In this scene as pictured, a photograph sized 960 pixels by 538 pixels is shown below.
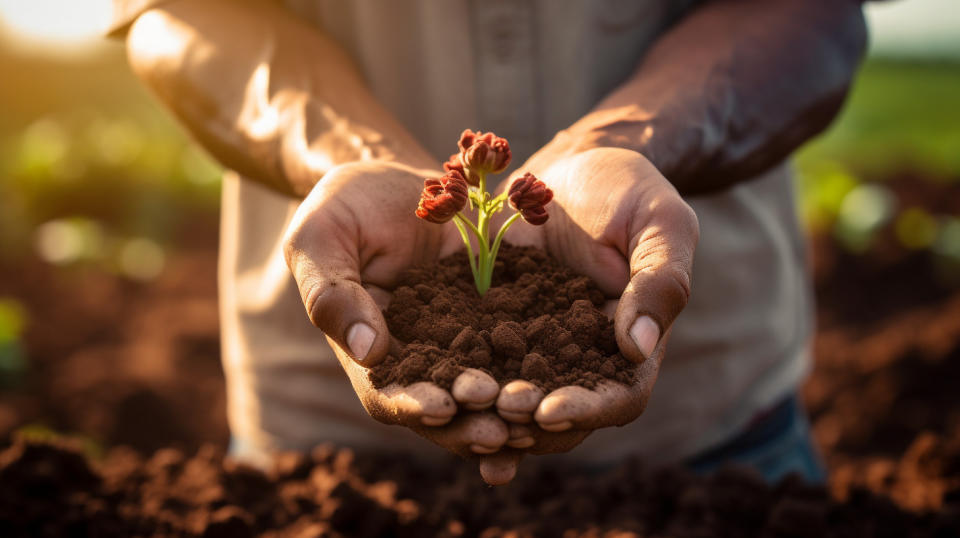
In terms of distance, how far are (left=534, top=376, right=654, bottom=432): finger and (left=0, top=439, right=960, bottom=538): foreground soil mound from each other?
1.81 ft

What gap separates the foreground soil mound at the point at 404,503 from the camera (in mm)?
1806

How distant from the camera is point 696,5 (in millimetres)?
2184

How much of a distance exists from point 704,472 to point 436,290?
3.47 feet

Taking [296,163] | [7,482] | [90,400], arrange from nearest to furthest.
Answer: [296,163] < [7,482] < [90,400]

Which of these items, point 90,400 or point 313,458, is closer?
point 313,458

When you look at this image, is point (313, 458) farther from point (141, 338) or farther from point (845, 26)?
point (141, 338)

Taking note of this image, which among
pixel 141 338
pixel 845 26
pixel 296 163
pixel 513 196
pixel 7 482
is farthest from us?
pixel 141 338

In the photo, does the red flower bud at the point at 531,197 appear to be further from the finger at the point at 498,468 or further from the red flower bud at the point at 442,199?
the finger at the point at 498,468

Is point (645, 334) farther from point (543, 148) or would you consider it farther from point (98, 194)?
point (98, 194)

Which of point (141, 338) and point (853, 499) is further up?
point (853, 499)

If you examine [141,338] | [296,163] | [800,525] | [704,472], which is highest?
[296,163]

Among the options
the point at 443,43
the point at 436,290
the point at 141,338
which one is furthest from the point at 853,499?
the point at 141,338

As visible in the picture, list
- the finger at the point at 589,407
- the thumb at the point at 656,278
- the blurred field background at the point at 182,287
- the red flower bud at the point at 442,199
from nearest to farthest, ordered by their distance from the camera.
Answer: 1. the finger at the point at 589,407
2. the thumb at the point at 656,278
3. the red flower bud at the point at 442,199
4. the blurred field background at the point at 182,287

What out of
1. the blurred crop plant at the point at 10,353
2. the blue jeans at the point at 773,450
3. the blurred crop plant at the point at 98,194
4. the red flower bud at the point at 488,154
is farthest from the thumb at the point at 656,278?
the blurred crop plant at the point at 98,194
